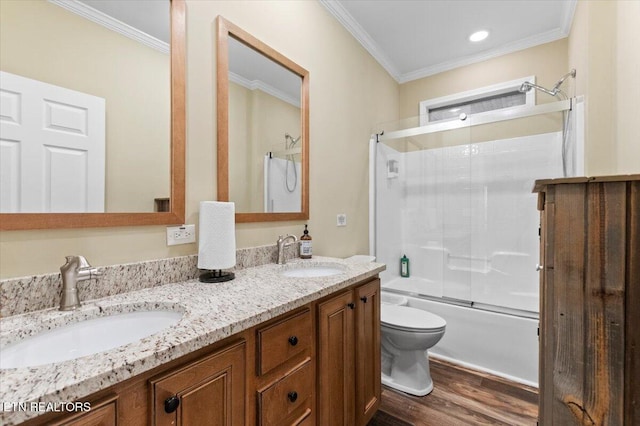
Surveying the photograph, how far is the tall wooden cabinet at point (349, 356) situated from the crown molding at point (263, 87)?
1.19 meters

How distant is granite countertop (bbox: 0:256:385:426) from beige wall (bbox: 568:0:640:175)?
5.19 feet

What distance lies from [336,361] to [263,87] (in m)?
1.49

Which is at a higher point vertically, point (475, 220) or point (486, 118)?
point (486, 118)

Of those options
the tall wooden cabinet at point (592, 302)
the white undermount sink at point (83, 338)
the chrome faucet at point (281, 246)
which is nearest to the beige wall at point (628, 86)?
the tall wooden cabinet at point (592, 302)

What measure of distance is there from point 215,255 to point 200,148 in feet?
1.61

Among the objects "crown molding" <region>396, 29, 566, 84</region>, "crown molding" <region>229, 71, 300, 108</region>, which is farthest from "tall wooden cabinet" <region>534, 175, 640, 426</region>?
"crown molding" <region>396, 29, 566, 84</region>

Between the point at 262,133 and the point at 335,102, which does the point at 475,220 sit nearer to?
the point at 335,102

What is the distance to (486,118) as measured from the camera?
101 inches

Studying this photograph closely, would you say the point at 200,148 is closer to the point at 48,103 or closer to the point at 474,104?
the point at 48,103

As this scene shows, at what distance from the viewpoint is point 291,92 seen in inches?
72.6

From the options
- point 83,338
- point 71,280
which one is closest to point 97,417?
point 83,338

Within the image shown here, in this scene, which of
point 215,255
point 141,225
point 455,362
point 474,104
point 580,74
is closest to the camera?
point 141,225

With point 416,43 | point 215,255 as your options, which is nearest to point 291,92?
point 215,255

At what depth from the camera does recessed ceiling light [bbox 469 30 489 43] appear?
2.56 metres
